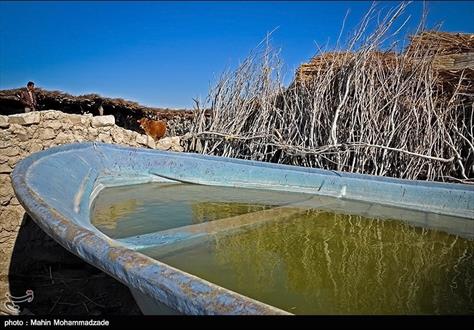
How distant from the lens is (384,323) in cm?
75

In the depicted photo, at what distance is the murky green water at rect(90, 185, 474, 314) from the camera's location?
116 cm

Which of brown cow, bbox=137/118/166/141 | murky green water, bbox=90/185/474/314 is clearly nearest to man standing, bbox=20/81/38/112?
brown cow, bbox=137/118/166/141

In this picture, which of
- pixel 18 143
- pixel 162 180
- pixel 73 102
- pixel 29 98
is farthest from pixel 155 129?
pixel 162 180

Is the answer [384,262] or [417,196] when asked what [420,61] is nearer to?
[417,196]

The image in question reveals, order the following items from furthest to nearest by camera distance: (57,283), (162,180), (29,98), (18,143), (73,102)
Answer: (73,102), (29,98), (18,143), (162,180), (57,283)

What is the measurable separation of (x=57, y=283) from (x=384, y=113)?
3.79m

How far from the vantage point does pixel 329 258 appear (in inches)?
60.1

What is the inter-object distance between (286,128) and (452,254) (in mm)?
2915

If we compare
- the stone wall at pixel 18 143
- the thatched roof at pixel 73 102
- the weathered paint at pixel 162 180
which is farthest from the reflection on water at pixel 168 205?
the thatched roof at pixel 73 102

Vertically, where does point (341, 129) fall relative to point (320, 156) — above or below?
above

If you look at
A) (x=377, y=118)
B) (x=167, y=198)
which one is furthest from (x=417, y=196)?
(x=167, y=198)

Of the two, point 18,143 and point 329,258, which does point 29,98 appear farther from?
point 329,258

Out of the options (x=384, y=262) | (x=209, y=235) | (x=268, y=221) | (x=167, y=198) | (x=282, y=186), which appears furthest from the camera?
(x=282, y=186)

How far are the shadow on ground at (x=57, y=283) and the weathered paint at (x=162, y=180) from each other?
2.87ft
